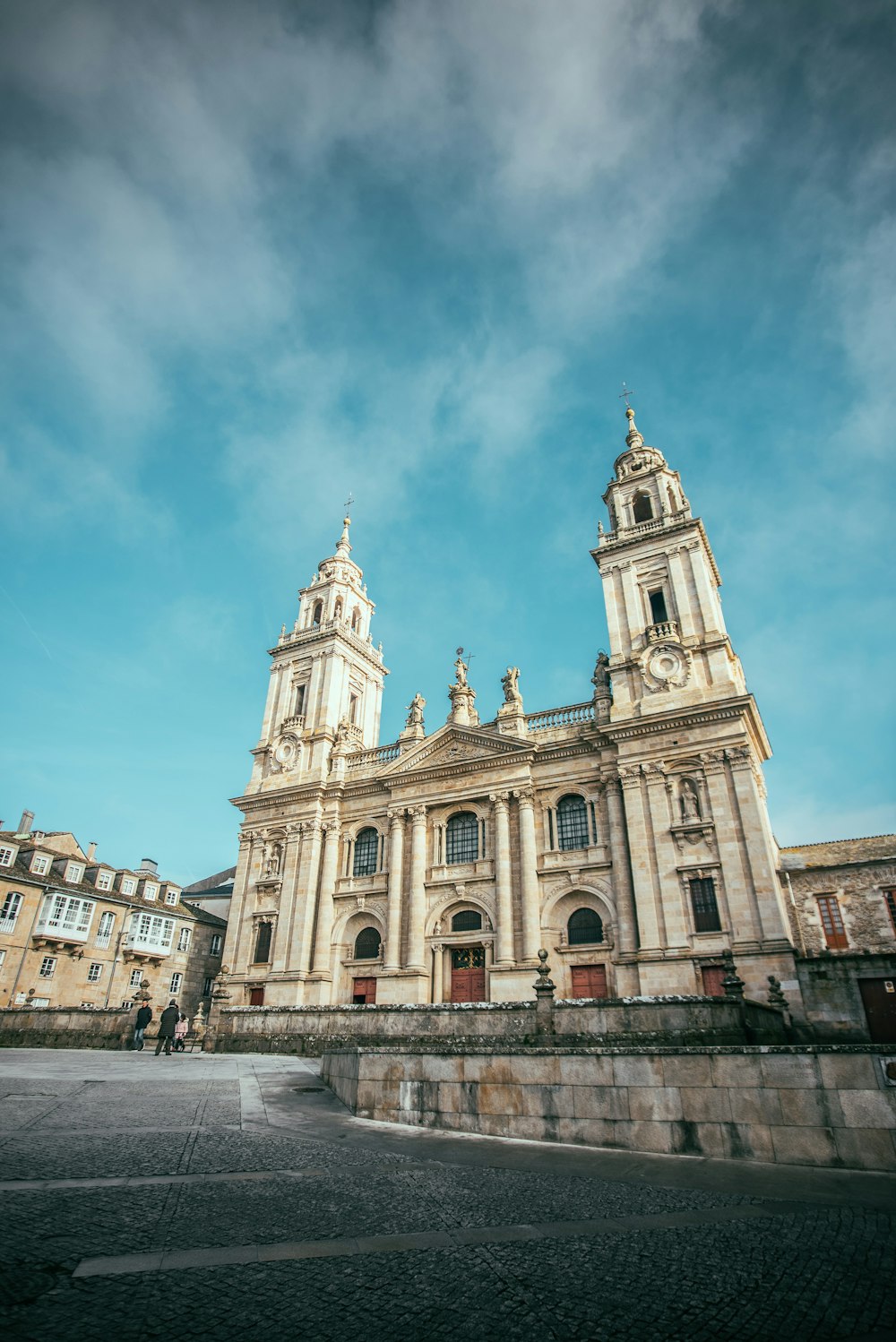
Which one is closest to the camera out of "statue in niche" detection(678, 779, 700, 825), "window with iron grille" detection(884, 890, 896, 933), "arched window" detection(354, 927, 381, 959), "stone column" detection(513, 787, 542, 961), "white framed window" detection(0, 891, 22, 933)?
"window with iron grille" detection(884, 890, 896, 933)

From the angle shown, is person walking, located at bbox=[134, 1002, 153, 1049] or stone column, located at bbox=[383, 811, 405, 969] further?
stone column, located at bbox=[383, 811, 405, 969]

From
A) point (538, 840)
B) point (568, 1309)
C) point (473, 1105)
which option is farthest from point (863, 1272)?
point (538, 840)

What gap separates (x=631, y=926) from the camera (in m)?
29.9

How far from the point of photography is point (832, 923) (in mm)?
29766

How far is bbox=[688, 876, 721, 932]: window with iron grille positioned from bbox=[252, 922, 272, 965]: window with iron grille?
70.8 feet

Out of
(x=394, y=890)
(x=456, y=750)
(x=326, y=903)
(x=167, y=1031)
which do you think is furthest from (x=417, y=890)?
(x=167, y=1031)

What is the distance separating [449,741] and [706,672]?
42.9 ft

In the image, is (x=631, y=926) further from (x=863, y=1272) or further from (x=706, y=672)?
(x=863, y=1272)

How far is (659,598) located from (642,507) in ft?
22.4

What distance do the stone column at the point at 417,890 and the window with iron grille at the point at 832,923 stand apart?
17.1 meters

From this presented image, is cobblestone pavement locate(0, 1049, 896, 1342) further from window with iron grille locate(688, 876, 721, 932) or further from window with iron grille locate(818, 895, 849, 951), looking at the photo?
window with iron grille locate(818, 895, 849, 951)

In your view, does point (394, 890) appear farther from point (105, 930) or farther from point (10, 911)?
point (10, 911)

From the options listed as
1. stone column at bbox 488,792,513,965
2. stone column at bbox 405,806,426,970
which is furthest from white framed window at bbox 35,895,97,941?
stone column at bbox 488,792,513,965

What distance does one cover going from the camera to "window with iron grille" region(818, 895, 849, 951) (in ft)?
96.7
